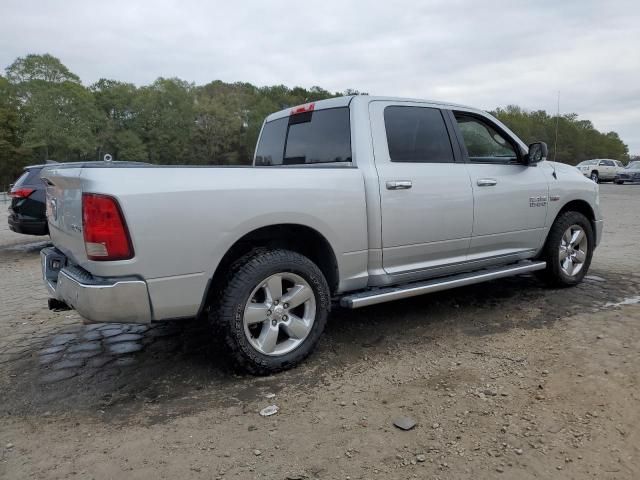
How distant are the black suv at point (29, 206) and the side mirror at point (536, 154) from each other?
24.6ft

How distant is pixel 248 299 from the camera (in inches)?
126

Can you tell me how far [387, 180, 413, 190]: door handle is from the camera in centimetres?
375

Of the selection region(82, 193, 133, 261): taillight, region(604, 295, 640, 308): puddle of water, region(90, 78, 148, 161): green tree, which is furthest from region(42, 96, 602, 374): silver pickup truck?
region(90, 78, 148, 161): green tree

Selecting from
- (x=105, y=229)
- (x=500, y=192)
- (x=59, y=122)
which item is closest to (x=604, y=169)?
(x=500, y=192)

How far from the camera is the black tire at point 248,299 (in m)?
3.14

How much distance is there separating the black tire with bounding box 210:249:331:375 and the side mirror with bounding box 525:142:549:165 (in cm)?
253

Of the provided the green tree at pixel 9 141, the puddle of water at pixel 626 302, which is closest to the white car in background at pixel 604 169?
the puddle of water at pixel 626 302

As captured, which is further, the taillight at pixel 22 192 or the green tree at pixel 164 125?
the green tree at pixel 164 125

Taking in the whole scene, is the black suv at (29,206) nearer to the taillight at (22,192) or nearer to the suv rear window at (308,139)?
the taillight at (22,192)

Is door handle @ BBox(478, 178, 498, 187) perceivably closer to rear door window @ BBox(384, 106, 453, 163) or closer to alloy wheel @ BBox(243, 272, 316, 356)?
rear door window @ BBox(384, 106, 453, 163)

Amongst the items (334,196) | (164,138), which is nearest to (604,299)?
(334,196)

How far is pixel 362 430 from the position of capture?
104 inches

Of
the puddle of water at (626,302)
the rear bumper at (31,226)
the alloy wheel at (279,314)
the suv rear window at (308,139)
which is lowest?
the puddle of water at (626,302)

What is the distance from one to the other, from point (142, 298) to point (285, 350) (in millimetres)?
1021
